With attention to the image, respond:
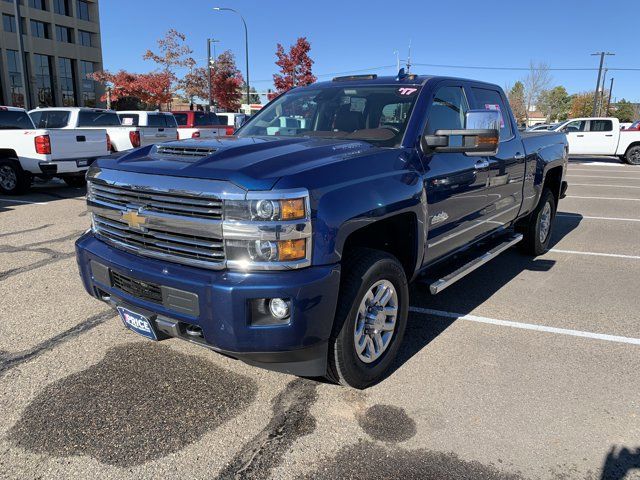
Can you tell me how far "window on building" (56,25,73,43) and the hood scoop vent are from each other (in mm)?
51276

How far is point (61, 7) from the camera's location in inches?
1823

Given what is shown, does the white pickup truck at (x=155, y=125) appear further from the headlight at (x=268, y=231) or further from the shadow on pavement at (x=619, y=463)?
the shadow on pavement at (x=619, y=463)

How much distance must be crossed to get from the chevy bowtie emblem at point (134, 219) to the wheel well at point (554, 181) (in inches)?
206

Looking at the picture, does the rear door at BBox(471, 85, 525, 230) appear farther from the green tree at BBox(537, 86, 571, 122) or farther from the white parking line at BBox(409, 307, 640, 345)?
the green tree at BBox(537, 86, 571, 122)

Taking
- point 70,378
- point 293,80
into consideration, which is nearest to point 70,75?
point 293,80

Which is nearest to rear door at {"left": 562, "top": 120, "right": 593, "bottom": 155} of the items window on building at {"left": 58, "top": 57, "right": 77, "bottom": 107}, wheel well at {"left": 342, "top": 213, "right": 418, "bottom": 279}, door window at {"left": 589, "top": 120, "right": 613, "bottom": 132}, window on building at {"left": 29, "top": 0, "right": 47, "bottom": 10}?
door window at {"left": 589, "top": 120, "right": 613, "bottom": 132}

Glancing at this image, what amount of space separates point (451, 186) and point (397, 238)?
0.66 metres

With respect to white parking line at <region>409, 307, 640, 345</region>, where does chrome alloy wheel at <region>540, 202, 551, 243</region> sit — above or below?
above

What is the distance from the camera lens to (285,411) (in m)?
3.00

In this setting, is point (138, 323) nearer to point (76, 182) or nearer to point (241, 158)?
point (241, 158)

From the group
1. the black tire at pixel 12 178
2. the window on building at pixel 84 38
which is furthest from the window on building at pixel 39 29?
the black tire at pixel 12 178

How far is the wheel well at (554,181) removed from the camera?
650 centimetres

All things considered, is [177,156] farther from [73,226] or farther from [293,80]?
[293,80]

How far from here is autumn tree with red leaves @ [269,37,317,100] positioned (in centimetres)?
3994
